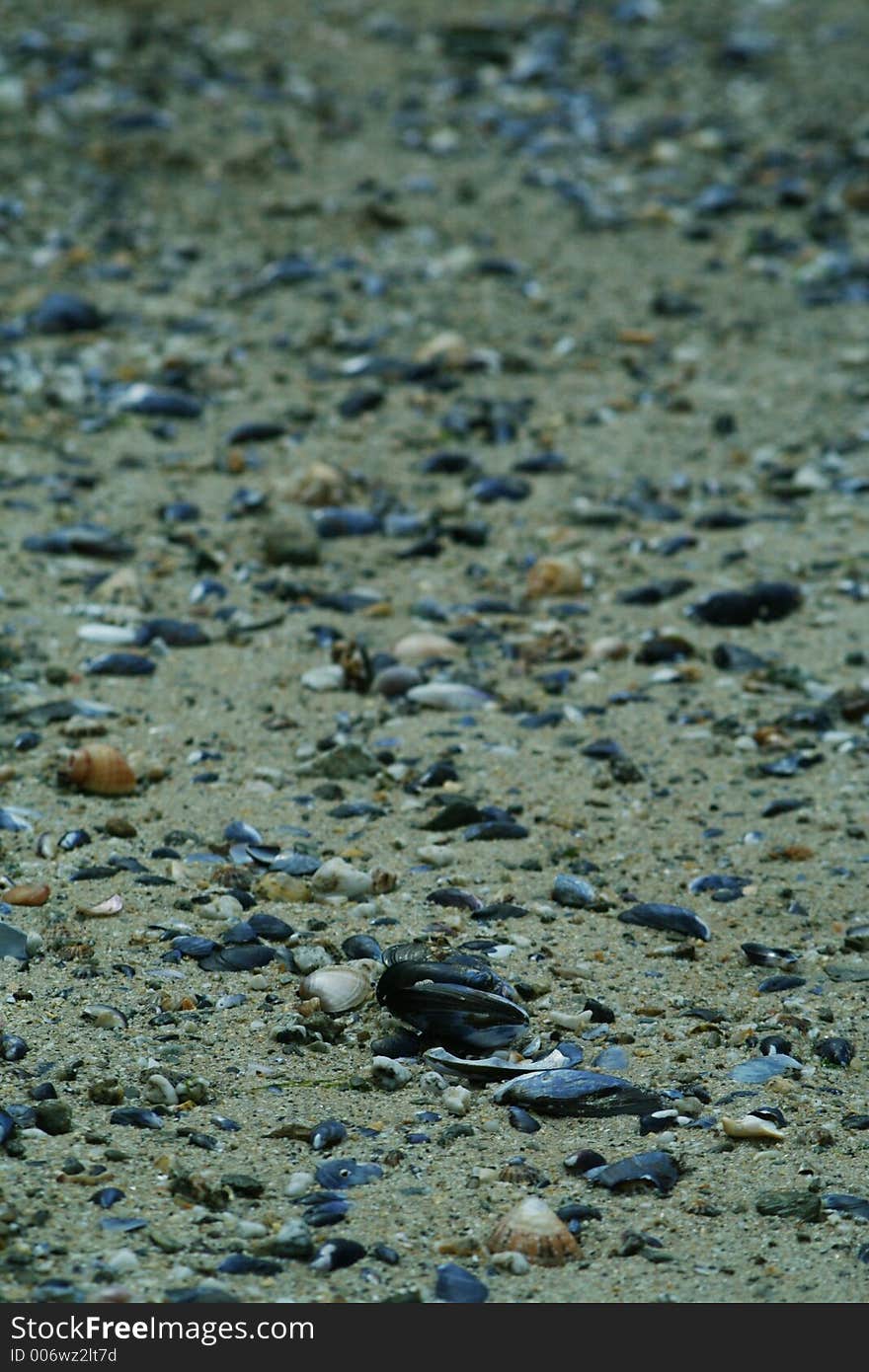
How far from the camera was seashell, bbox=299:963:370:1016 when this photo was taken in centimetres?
289

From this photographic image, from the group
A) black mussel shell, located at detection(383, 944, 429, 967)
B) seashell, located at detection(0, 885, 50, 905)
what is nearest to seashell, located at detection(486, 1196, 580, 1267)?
black mussel shell, located at detection(383, 944, 429, 967)

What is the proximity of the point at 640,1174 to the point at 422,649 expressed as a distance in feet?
7.35

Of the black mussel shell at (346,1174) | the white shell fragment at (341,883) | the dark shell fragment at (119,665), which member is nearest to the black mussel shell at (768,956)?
the white shell fragment at (341,883)

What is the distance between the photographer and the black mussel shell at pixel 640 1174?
8.07 ft

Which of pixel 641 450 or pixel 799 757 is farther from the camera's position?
pixel 641 450

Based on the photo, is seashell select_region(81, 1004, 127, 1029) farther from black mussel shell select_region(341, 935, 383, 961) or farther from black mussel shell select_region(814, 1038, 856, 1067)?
black mussel shell select_region(814, 1038, 856, 1067)

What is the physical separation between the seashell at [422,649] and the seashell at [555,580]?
1.60 ft

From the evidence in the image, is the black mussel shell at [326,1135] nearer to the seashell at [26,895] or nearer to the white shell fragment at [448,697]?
the seashell at [26,895]

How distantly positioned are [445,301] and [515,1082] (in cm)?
478

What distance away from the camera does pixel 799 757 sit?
399cm

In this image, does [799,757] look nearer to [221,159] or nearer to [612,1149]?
[612,1149]

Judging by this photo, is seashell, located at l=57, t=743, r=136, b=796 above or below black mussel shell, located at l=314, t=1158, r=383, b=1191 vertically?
below

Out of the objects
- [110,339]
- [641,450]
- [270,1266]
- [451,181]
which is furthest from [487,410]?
[270,1266]

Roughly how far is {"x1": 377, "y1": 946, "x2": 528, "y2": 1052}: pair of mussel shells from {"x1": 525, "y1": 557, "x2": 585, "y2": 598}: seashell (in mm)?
2230
